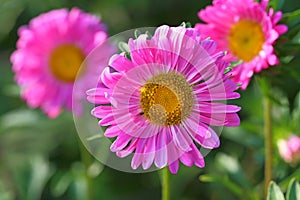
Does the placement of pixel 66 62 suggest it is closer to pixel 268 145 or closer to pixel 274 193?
pixel 268 145

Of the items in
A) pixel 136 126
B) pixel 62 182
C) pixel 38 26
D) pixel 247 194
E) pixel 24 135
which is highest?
pixel 136 126

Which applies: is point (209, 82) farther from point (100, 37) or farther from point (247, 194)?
point (100, 37)

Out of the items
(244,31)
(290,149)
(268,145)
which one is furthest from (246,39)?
(290,149)

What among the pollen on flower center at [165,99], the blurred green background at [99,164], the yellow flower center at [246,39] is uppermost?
the pollen on flower center at [165,99]

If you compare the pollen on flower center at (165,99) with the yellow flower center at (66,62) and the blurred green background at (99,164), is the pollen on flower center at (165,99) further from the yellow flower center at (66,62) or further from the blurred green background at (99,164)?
the yellow flower center at (66,62)

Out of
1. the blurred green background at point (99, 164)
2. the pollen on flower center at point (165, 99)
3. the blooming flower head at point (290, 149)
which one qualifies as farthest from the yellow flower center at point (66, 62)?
the pollen on flower center at point (165, 99)

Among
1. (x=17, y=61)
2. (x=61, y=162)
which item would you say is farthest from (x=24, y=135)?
(x=17, y=61)
